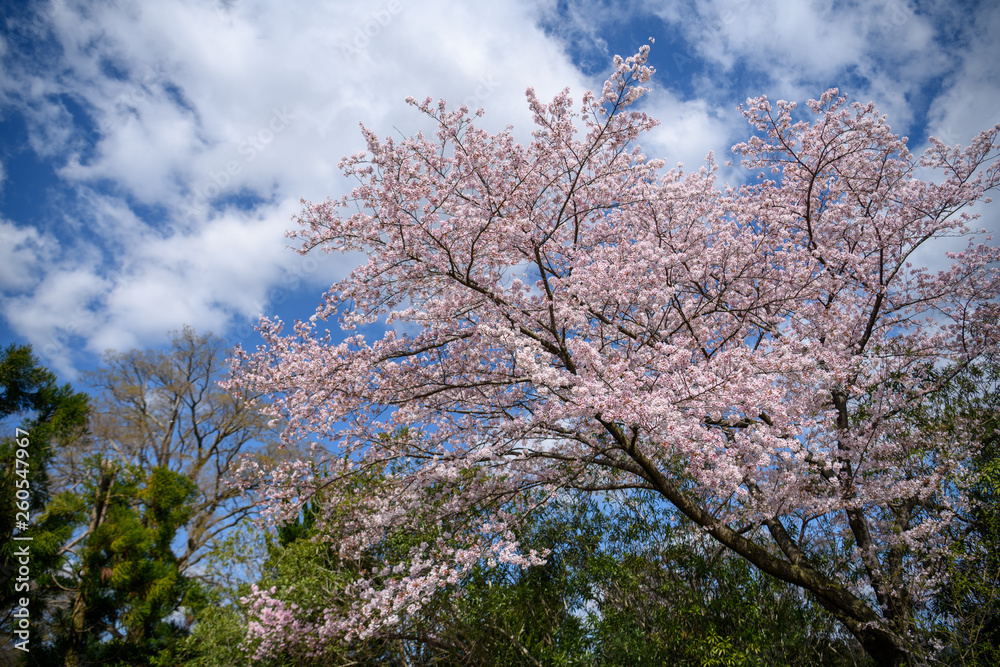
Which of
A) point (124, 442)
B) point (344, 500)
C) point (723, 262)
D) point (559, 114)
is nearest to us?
point (559, 114)

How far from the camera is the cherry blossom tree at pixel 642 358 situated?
5.38 m

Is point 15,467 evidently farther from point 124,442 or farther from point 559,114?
point 124,442

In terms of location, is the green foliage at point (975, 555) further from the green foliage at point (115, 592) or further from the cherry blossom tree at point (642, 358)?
the green foliage at point (115, 592)

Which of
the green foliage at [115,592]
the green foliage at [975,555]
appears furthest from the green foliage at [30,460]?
the green foliage at [975,555]

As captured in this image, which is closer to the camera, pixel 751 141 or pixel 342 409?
pixel 342 409

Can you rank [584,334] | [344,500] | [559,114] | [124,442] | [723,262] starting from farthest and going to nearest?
[124,442], [344,500], [723,262], [584,334], [559,114]

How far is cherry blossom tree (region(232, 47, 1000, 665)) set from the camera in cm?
538

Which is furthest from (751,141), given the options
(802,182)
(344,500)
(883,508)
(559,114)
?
(344,500)

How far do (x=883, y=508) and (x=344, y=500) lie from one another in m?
6.65

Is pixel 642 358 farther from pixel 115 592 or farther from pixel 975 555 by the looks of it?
pixel 115 592

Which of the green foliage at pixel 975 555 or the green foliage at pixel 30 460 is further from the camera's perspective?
the green foliage at pixel 30 460

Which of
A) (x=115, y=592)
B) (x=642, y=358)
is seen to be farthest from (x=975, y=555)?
(x=115, y=592)

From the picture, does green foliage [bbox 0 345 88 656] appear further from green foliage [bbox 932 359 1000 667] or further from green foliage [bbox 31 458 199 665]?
green foliage [bbox 932 359 1000 667]

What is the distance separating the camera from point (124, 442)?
13656 mm
